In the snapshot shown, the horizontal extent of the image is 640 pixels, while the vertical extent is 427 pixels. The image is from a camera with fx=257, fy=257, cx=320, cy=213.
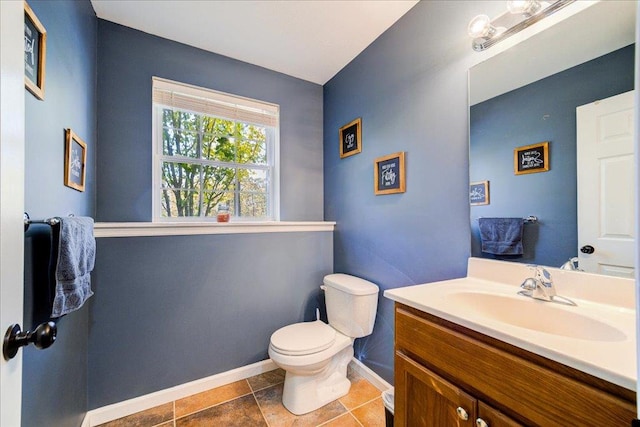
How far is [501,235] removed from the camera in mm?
1200

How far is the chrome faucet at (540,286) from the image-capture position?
962 mm

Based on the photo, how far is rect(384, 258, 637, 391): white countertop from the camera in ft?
1.89

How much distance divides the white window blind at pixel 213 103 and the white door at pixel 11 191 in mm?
1390

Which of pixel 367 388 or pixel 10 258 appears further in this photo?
pixel 367 388

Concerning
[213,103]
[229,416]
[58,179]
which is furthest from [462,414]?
[213,103]

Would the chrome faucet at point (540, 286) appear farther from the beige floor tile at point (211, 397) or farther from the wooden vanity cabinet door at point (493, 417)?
the beige floor tile at point (211, 397)

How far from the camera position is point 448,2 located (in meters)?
1.38

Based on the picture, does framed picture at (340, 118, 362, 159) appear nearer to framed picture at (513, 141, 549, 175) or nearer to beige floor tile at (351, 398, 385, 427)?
framed picture at (513, 141, 549, 175)

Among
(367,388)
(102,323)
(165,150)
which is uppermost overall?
(165,150)

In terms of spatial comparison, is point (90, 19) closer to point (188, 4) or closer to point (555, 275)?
point (188, 4)

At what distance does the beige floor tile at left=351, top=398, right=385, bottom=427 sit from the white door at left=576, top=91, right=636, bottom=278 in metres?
1.31

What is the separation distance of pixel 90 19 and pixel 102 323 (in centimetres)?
178

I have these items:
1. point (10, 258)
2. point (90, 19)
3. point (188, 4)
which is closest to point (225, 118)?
point (188, 4)

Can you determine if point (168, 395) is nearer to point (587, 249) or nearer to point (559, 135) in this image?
point (587, 249)
